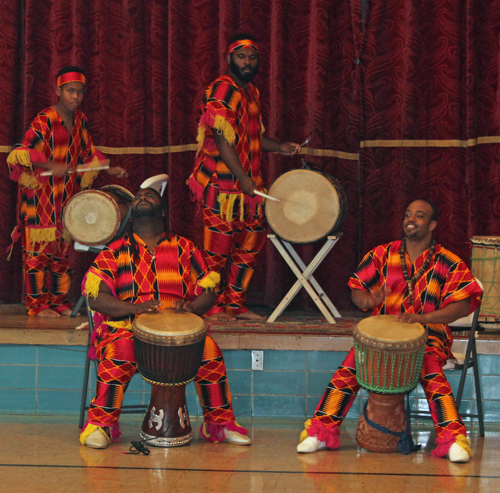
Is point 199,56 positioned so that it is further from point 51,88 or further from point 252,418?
point 252,418

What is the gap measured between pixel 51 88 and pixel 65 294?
1536mm

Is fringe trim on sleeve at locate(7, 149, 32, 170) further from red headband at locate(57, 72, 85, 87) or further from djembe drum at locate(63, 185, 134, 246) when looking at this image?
red headband at locate(57, 72, 85, 87)

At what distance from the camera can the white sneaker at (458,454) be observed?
3900mm

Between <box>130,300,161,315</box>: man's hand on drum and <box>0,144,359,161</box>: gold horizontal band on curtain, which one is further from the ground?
<box>0,144,359,161</box>: gold horizontal band on curtain

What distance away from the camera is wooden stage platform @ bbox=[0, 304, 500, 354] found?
476cm

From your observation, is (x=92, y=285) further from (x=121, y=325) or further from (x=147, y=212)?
(x=147, y=212)

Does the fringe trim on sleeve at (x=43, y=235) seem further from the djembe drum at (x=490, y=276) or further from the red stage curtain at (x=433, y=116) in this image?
the djembe drum at (x=490, y=276)

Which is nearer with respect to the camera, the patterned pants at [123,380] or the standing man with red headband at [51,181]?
the patterned pants at [123,380]

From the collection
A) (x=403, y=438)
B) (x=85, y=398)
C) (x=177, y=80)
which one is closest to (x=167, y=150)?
(x=177, y=80)

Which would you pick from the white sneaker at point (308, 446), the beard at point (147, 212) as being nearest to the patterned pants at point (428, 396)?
the white sneaker at point (308, 446)

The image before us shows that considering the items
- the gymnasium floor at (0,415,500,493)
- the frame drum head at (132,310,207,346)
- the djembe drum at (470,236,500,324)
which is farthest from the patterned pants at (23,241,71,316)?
the djembe drum at (470,236,500,324)

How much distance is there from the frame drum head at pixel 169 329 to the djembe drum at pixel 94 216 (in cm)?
124

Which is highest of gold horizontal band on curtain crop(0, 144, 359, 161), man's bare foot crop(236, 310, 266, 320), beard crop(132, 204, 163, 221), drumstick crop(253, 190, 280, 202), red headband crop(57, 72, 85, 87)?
red headband crop(57, 72, 85, 87)

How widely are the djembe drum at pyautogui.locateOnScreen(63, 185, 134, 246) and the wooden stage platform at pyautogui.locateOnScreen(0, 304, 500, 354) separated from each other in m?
0.53
